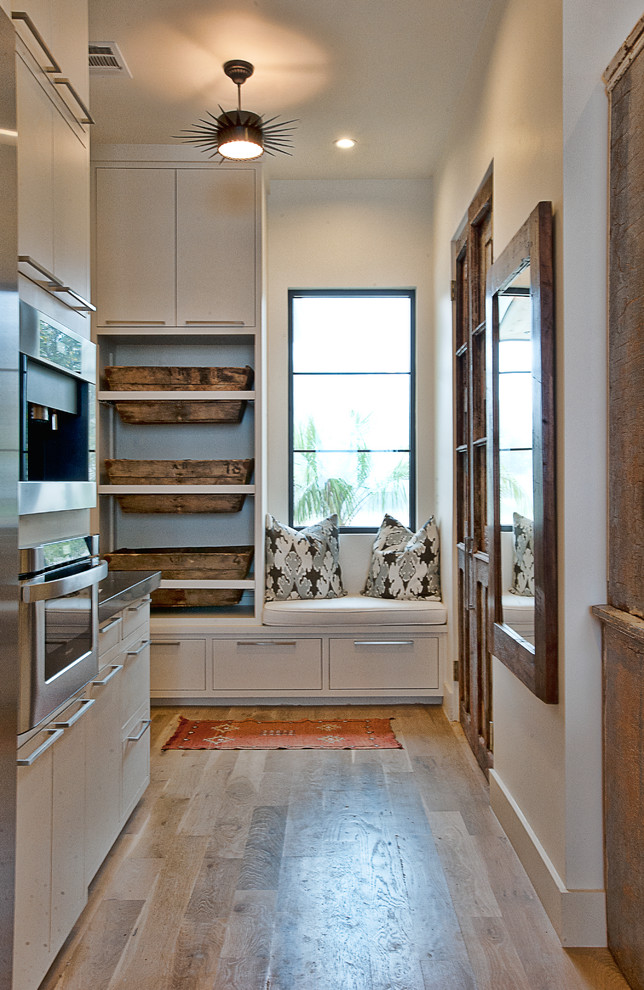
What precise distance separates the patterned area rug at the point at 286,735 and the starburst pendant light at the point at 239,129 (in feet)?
8.77

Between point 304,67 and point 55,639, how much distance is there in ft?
8.88

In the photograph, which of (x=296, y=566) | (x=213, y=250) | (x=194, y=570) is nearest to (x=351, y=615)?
(x=296, y=566)

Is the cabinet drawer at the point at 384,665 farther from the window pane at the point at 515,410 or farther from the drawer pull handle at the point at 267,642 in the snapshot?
the window pane at the point at 515,410

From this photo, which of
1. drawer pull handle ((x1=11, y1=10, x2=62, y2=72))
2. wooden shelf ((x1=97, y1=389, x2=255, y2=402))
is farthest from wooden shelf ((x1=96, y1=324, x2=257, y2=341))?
drawer pull handle ((x1=11, y1=10, x2=62, y2=72))

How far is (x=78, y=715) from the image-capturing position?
6.41 feet

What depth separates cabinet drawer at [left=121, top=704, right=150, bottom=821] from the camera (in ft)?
8.42

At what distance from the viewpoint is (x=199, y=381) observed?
4168mm

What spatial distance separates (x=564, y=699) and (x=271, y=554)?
2530mm

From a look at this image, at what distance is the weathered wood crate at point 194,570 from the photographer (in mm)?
4172

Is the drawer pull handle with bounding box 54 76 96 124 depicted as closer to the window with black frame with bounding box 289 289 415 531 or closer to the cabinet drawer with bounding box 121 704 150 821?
the cabinet drawer with bounding box 121 704 150 821

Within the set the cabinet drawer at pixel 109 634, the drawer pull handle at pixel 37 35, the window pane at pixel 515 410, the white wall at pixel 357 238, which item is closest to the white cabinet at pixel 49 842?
the cabinet drawer at pixel 109 634

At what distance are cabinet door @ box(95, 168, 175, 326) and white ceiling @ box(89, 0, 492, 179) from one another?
0.71 ft

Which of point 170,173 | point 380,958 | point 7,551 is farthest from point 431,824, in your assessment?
point 170,173

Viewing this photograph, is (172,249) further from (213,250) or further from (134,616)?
(134,616)
